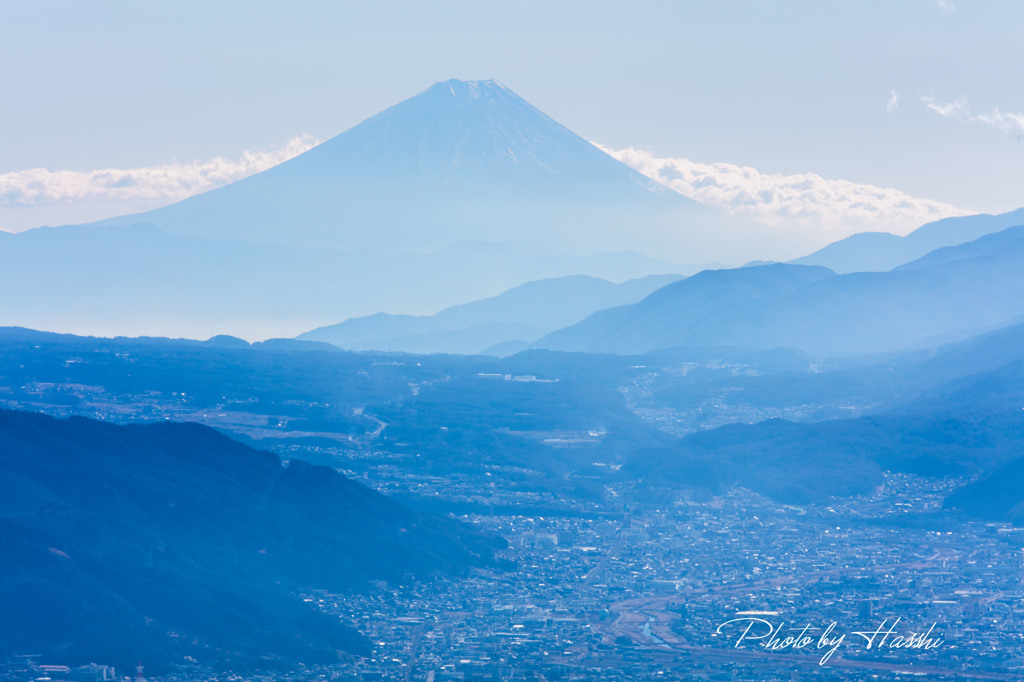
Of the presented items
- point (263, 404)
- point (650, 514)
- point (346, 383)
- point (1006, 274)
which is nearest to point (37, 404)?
point (263, 404)

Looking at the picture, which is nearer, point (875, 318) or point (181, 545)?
point (181, 545)

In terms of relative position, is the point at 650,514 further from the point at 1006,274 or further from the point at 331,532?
the point at 1006,274

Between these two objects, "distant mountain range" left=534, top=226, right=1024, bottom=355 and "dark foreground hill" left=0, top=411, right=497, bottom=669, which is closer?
"dark foreground hill" left=0, top=411, right=497, bottom=669

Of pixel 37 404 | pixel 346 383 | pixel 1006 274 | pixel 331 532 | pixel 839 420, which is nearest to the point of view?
pixel 331 532

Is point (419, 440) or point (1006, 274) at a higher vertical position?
point (1006, 274)

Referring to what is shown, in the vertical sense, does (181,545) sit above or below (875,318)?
below

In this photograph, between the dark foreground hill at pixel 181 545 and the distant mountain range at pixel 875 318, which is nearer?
the dark foreground hill at pixel 181 545

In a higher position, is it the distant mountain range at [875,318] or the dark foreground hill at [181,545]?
the distant mountain range at [875,318]

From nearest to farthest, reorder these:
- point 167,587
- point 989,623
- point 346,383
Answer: point 167,587 < point 989,623 < point 346,383
